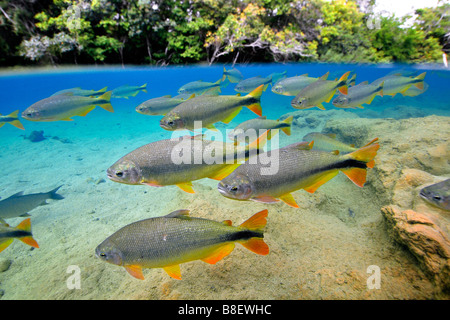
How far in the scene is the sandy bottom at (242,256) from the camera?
197 cm

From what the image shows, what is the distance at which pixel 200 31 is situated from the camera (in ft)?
45.9

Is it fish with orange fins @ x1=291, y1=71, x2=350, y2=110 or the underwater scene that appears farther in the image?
fish with orange fins @ x1=291, y1=71, x2=350, y2=110

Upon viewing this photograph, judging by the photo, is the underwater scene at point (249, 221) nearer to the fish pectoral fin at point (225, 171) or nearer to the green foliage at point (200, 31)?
the fish pectoral fin at point (225, 171)

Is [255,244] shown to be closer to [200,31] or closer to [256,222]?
[256,222]

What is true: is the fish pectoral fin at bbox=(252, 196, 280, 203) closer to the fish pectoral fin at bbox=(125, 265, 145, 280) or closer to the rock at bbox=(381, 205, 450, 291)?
the fish pectoral fin at bbox=(125, 265, 145, 280)

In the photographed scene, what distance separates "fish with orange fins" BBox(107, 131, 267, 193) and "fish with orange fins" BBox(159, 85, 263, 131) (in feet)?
2.86

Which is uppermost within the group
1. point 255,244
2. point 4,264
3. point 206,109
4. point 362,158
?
point 206,109

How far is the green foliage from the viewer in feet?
39.9

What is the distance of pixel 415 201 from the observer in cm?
277

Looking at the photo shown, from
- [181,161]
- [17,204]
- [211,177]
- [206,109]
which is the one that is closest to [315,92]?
[206,109]

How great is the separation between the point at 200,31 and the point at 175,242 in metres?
15.6

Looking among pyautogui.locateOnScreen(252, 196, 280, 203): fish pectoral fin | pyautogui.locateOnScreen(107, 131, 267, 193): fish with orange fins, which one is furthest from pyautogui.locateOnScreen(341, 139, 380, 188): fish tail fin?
pyautogui.locateOnScreen(107, 131, 267, 193): fish with orange fins
